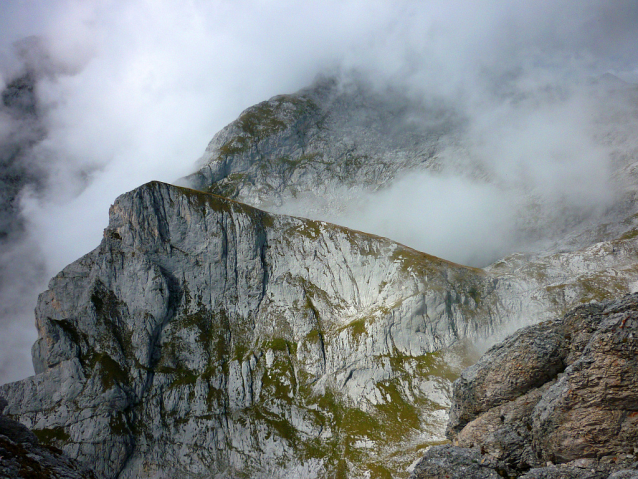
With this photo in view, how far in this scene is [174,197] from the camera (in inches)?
Result: 5384

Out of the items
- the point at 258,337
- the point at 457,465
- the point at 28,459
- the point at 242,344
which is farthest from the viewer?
the point at 258,337

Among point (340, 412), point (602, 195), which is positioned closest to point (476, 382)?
point (340, 412)

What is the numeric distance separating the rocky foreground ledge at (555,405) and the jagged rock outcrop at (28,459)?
1929 centimetres

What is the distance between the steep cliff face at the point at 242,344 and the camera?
10162 cm

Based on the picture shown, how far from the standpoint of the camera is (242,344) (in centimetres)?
12619

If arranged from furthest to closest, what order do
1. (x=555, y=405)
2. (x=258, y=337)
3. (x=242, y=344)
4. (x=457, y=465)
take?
1. (x=258, y=337)
2. (x=242, y=344)
3. (x=457, y=465)
4. (x=555, y=405)

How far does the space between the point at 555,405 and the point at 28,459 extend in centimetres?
2683

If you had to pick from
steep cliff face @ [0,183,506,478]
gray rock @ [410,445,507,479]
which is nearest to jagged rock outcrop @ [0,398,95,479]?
gray rock @ [410,445,507,479]

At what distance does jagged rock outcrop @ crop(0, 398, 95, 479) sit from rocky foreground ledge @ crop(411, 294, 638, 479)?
19287 millimetres

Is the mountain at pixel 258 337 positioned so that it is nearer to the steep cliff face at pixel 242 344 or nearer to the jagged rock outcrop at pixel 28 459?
the steep cliff face at pixel 242 344

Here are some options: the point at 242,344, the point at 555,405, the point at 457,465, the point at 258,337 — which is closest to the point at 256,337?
the point at 258,337

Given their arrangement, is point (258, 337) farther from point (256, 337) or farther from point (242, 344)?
point (242, 344)

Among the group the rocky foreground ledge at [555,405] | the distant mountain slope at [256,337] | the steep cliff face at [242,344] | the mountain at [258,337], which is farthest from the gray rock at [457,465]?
the steep cliff face at [242,344]

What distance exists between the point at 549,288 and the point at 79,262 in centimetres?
15868
